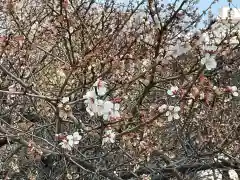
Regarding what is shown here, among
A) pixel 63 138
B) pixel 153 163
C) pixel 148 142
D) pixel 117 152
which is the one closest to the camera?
pixel 63 138

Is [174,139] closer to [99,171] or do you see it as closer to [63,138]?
[99,171]

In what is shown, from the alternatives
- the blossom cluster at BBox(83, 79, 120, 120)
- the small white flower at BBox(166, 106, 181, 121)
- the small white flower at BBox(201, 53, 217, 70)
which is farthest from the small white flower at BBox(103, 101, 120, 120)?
the small white flower at BBox(201, 53, 217, 70)

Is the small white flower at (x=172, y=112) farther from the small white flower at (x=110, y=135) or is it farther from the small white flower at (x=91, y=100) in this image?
the small white flower at (x=91, y=100)

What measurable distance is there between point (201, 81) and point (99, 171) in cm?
154

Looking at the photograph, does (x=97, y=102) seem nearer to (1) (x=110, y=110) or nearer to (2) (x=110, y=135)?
(1) (x=110, y=110)

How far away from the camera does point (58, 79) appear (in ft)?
19.4

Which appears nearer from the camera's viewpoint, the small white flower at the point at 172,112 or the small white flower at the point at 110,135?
the small white flower at the point at 172,112

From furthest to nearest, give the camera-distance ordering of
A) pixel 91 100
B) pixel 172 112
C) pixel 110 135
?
1. pixel 110 135
2. pixel 172 112
3. pixel 91 100

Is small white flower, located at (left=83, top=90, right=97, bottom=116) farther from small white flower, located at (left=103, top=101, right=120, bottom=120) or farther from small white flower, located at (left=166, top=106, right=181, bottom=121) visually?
small white flower, located at (left=166, top=106, right=181, bottom=121)

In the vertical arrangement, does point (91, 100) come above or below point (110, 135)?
below

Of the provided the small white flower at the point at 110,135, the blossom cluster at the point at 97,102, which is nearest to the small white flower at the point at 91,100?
the blossom cluster at the point at 97,102

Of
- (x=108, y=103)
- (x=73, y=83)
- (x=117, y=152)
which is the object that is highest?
(x=73, y=83)

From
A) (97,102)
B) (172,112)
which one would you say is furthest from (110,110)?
(172,112)

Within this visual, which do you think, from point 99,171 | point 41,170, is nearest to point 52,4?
point 99,171
